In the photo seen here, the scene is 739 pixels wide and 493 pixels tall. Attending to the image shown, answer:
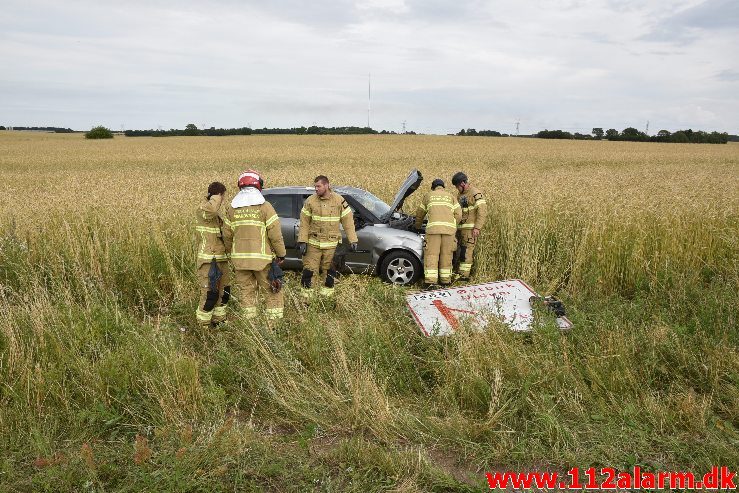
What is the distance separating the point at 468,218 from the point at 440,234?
100 centimetres

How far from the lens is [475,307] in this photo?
529cm

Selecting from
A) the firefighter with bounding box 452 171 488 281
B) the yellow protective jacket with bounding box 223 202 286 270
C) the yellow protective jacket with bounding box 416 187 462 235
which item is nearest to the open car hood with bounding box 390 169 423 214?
the yellow protective jacket with bounding box 416 187 462 235

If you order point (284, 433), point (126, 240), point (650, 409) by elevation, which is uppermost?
point (126, 240)

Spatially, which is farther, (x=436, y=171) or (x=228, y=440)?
(x=436, y=171)

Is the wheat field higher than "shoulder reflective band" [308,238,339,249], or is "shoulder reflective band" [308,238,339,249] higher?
"shoulder reflective band" [308,238,339,249]

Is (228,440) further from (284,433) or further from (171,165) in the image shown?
(171,165)

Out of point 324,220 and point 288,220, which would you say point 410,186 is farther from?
point 288,220

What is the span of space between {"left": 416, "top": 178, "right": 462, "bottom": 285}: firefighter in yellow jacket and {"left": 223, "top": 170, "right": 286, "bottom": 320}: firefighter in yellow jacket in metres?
2.33

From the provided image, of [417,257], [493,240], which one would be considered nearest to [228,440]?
[417,257]

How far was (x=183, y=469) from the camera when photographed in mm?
2996

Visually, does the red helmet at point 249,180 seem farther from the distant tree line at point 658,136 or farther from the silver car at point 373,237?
the distant tree line at point 658,136

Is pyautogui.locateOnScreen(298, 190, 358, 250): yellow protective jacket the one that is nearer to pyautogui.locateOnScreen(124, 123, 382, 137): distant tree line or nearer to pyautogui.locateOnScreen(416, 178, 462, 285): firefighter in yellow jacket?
pyautogui.locateOnScreen(416, 178, 462, 285): firefighter in yellow jacket

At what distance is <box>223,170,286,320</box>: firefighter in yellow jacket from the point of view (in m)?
5.14

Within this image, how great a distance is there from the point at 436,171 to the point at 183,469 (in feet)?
59.1
